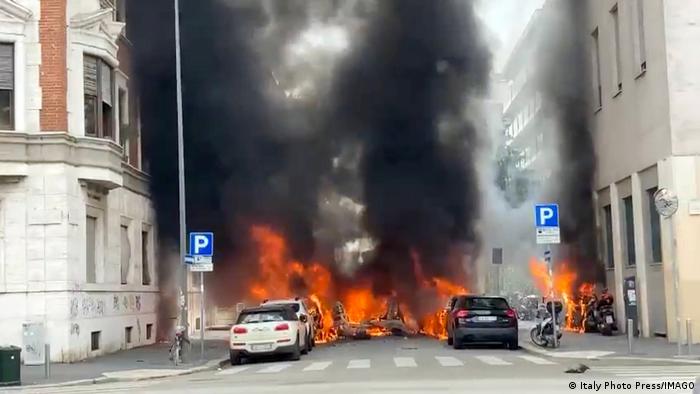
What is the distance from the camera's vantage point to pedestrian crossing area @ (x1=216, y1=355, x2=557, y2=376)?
692 inches

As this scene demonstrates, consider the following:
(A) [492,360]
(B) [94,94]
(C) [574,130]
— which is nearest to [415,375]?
(A) [492,360]

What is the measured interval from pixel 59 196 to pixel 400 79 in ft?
53.8

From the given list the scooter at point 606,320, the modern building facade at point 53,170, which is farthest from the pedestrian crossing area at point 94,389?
the scooter at point 606,320

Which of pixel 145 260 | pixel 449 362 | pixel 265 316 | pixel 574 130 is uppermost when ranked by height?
pixel 574 130

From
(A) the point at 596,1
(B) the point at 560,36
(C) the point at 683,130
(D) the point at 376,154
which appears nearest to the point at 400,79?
(D) the point at 376,154

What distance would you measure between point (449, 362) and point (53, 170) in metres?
10.5

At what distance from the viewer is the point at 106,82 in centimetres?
2453

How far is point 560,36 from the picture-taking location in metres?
33.5

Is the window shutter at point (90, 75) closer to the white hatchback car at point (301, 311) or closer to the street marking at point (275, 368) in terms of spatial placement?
the white hatchback car at point (301, 311)

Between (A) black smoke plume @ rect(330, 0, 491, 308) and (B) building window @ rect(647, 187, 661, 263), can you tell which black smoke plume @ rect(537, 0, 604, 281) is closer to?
(A) black smoke plume @ rect(330, 0, 491, 308)

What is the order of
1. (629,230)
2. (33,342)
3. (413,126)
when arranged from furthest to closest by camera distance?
(413,126) → (629,230) → (33,342)

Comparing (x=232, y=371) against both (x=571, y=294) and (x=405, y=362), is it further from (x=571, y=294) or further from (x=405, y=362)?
(x=571, y=294)

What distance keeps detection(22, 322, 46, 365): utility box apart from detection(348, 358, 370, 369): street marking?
287 inches

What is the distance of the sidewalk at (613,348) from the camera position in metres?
18.3
